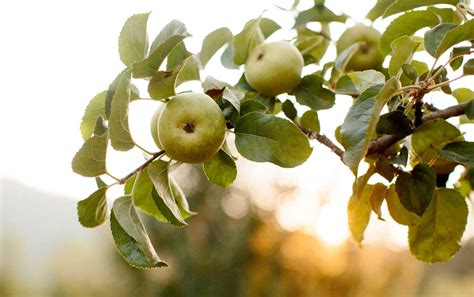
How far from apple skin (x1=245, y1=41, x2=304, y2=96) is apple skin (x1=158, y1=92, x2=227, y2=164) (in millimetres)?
138

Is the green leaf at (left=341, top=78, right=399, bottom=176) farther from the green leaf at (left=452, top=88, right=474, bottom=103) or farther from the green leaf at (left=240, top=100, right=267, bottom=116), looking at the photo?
the green leaf at (left=452, top=88, right=474, bottom=103)

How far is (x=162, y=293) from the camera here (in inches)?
354

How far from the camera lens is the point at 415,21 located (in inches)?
25.8

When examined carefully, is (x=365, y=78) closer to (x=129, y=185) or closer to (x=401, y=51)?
(x=401, y=51)

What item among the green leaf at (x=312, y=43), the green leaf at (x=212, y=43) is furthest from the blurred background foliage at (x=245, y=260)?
the green leaf at (x=212, y=43)

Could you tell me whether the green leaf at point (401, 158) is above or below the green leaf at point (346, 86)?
below

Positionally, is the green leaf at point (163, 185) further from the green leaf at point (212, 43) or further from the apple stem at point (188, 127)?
the green leaf at point (212, 43)

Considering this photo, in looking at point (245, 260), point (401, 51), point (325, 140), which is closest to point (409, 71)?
point (401, 51)

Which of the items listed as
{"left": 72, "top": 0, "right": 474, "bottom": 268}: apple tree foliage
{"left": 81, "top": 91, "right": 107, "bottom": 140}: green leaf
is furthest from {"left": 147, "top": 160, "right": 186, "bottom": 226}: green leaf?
{"left": 81, "top": 91, "right": 107, "bottom": 140}: green leaf

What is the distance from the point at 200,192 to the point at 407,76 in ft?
27.5

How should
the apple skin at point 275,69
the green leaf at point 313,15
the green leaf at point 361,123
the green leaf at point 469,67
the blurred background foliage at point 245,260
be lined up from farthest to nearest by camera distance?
the blurred background foliage at point 245,260 → the green leaf at point 313,15 → the apple skin at point 275,69 → the green leaf at point 469,67 → the green leaf at point 361,123

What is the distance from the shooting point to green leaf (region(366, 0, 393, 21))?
2.28 ft

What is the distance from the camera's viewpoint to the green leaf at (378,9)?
2.28ft

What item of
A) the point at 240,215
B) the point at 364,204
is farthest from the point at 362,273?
the point at 364,204
